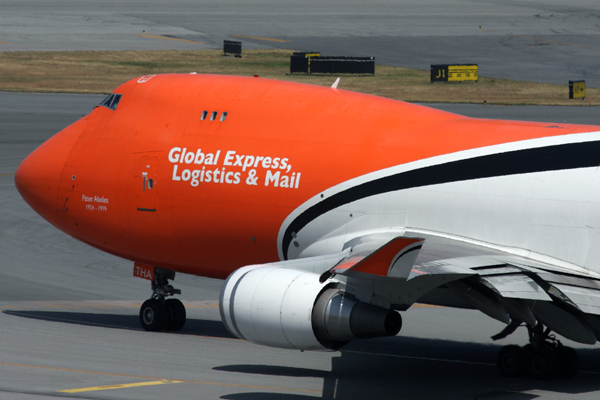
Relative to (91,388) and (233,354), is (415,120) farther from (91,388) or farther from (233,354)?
(91,388)

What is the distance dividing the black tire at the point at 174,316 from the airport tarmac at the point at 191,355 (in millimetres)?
358

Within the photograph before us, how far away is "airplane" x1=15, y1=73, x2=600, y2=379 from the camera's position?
16.1 meters

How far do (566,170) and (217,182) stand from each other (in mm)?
8093

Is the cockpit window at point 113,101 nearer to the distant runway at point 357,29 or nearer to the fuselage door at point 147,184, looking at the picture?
the fuselage door at point 147,184

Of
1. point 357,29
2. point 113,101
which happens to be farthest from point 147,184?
point 357,29

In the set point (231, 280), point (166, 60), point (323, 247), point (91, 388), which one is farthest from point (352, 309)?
point (166, 60)

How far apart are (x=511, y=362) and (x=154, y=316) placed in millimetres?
9486

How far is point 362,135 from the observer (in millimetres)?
20234

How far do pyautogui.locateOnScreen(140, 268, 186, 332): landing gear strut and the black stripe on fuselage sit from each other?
6763 mm

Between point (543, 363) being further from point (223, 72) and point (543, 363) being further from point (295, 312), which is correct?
point (223, 72)

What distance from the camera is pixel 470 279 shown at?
53.0 feet

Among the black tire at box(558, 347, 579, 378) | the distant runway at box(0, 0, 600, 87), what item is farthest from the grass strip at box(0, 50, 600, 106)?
the black tire at box(558, 347, 579, 378)

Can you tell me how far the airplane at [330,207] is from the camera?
1614 cm

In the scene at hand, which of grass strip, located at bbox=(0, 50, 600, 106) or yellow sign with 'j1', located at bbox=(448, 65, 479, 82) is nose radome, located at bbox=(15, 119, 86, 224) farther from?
yellow sign with 'j1', located at bbox=(448, 65, 479, 82)
